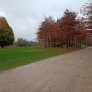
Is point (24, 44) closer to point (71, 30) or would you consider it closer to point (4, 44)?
point (4, 44)

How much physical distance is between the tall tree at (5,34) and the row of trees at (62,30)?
7640 millimetres

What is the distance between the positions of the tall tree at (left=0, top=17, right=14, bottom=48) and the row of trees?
764 cm

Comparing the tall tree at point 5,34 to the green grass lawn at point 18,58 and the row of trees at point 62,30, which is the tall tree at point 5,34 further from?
the green grass lawn at point 18,58

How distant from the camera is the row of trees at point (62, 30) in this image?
58.2 meters

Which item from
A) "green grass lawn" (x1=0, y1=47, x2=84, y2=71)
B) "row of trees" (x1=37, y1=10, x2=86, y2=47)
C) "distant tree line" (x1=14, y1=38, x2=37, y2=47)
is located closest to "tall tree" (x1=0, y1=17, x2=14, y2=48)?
"row of trees" (x1=37, y1=10, x2=86, y2=47)

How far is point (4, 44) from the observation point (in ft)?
214

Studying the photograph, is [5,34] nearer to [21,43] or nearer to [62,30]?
[62,30]

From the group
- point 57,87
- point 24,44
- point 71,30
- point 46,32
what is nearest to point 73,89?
point 57,87

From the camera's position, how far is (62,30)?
59281mm

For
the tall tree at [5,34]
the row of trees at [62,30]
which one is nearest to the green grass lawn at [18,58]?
the row of trees at [62,30]

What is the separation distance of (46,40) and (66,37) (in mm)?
9763

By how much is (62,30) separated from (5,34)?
50.1 feet

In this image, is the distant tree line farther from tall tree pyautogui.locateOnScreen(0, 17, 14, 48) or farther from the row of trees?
tall tree pyautogui.locateOnScreen(0, 17, 14, 48)

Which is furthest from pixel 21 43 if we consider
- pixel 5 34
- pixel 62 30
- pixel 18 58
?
pixel 18 58
